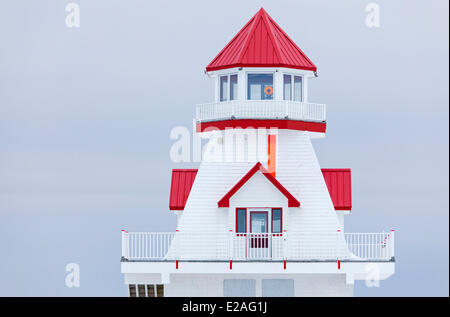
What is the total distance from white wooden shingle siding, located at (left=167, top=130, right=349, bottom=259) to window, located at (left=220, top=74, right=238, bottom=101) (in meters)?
1.51

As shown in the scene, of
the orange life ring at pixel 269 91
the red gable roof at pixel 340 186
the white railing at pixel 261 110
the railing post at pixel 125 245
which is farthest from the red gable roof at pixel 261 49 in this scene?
the railing post at pixel 125 245

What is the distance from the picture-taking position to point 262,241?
68188 mm

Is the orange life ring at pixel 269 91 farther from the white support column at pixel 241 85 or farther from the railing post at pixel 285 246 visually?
the railing post at pixel 285 246

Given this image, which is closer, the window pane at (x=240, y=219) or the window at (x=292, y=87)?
the window pane at (x=240, y=219)

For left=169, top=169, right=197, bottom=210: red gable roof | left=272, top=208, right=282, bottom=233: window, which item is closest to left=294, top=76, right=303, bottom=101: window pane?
left=272, top=208, right=282, bottom=233: window

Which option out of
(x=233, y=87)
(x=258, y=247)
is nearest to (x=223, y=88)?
(x=233, y=87)

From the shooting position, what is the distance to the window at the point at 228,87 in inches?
2736

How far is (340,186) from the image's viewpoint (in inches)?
2817

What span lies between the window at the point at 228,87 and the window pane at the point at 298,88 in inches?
90.4

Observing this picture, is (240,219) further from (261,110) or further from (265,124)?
(261,110)

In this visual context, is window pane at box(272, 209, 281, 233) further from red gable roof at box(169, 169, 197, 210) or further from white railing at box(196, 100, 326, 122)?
red gable roof at box(169, 169, 197, 210)
